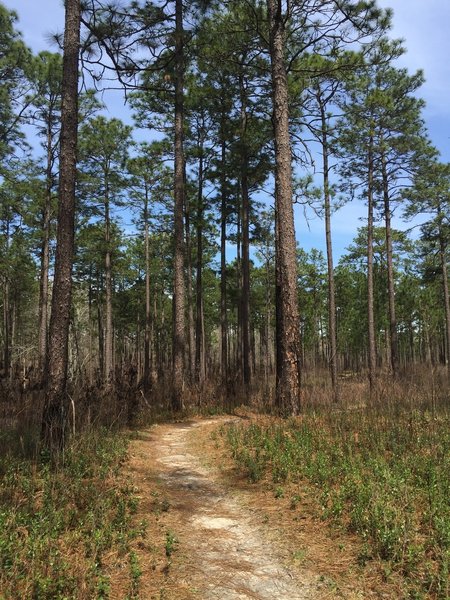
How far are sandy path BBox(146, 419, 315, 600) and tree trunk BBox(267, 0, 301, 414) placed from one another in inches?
107

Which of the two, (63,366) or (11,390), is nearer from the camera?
(63,366)

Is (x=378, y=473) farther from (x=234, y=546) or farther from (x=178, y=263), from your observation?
(x=178, y=263)

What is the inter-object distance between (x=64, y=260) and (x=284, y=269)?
13.6 ft

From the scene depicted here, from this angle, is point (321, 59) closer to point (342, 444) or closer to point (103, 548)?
point (342, 444)

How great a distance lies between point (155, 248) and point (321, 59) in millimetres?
18506

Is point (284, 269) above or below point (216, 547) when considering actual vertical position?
above

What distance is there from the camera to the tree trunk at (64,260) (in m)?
5.12

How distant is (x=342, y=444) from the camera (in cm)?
545

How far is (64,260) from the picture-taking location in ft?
17.6

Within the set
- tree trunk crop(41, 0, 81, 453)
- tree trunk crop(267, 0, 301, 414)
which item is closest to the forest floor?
tree trunk crop(41, 0, 81, 453)

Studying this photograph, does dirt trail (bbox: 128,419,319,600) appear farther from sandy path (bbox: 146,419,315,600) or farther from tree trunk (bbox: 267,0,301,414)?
tree trunk (bbox: 267,0,301,414)

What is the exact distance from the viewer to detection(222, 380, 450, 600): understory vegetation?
3045 mm

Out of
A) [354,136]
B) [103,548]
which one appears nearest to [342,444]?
[103,548]

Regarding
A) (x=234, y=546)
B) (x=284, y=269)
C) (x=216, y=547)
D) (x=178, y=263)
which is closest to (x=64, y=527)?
(x=216, y=547)
